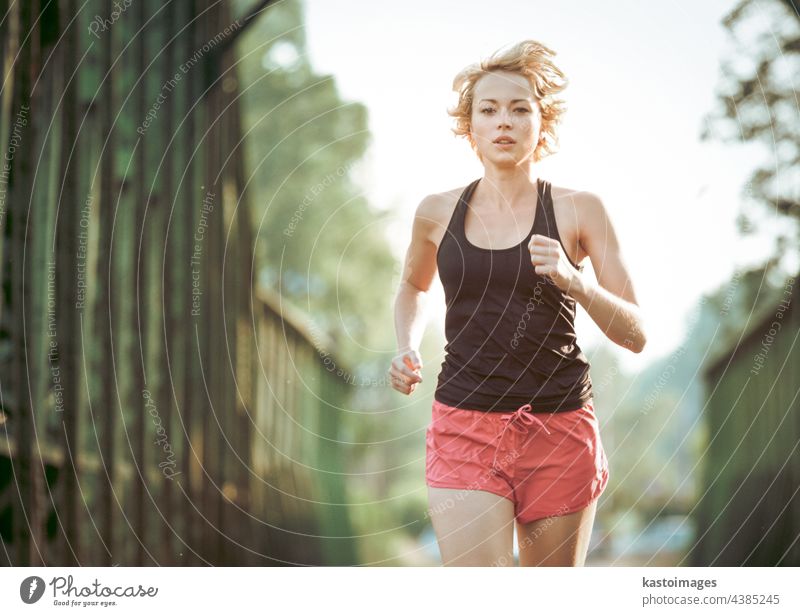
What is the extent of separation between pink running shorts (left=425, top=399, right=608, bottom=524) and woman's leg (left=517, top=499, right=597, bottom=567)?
0.08 feet

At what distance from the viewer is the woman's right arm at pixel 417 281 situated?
2.27 metres

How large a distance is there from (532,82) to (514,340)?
546 mm

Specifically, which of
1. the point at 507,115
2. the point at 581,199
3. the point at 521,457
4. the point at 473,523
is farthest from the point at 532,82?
the point at 473,523

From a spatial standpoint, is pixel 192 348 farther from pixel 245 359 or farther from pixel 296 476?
pixel 296 476

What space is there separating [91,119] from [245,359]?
1.28m

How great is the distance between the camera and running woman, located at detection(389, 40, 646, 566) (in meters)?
2.08

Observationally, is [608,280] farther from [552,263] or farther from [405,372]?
[405,372]

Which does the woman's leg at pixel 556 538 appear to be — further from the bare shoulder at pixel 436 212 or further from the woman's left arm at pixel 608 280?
the bare shoulder at pixel 436 212

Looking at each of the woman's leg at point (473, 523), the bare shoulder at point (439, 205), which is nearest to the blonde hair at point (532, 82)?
the bare shoulder at point (439, 205)

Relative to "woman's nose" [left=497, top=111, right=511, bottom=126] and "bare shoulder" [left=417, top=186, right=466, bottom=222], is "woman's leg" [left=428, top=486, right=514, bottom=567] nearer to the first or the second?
"bare shoulder" [left=417, top=186, right=466, bottom=222]

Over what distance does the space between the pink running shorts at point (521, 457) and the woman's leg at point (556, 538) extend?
1.0 inches

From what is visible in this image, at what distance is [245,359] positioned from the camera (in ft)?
13.5
